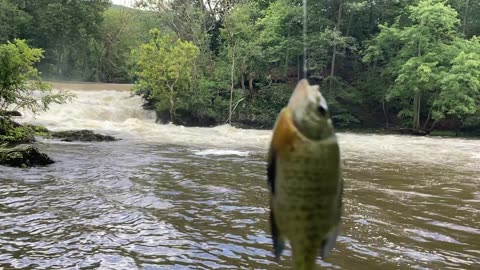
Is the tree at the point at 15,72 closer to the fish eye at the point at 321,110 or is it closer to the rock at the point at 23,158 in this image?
the rock at the point at 23,158

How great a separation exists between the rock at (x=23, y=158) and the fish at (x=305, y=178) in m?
11.5

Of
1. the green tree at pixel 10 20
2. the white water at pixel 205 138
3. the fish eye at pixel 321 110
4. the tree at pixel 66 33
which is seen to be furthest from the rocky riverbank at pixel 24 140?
the tree at pixel 66 33

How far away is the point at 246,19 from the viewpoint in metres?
32.2

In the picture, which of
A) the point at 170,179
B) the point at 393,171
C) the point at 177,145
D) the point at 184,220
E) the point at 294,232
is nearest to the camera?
the point at 294,232

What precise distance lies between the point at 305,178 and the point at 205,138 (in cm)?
2027

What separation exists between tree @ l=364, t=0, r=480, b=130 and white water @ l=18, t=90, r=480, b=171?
479 centimetres

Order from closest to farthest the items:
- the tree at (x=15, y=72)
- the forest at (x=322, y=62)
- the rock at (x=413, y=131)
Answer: the tree at (x=15, y=72), the forest at (x=322, y=62), the rock at (x=413, y=131)

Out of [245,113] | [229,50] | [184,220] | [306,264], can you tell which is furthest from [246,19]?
[306,264]

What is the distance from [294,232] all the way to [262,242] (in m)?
5.06

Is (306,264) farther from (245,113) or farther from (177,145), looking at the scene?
(245,113)

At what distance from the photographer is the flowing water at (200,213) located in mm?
5602

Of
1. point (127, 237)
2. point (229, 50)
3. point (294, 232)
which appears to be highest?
point (229, 50)

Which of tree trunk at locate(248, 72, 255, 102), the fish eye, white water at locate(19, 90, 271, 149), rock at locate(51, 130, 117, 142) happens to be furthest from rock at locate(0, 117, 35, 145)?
tree trunk at locate(248, 72, 255, 102)

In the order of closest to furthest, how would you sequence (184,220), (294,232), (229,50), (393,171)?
(294,232) < (184,220) < (393,171) < (229,50)
